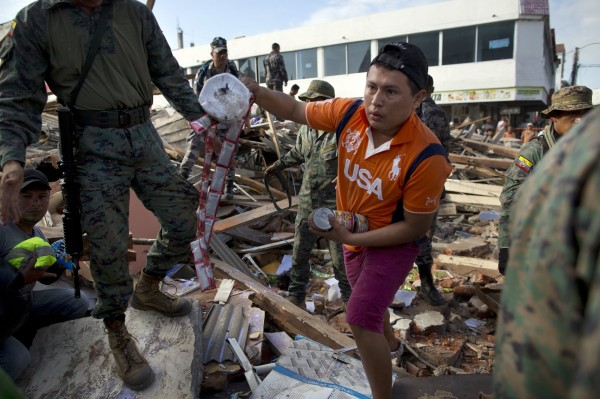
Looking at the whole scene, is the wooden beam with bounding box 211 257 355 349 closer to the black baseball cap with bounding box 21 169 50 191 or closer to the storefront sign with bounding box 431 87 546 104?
the black baseball cap with bounding box 21 169 50 191

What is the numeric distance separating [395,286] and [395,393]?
32.2 inches

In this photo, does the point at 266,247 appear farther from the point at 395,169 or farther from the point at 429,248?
the point at 395,169

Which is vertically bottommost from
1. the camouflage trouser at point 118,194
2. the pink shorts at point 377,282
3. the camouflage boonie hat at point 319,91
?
the pink shorts at point 377,282

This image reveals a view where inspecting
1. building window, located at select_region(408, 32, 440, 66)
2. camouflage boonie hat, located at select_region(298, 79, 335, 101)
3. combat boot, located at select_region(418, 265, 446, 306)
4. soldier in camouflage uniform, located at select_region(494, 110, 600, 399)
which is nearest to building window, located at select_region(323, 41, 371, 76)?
building window, located at select_region(408, 32, 440, 66)

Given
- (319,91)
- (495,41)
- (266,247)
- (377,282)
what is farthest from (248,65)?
(377,282)

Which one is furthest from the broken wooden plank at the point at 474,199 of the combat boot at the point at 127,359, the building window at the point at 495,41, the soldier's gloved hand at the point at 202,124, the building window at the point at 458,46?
the building window at the point at 458,46

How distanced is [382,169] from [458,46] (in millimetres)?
25592

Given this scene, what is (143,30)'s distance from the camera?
2.82m

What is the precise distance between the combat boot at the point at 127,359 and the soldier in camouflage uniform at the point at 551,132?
2629 millimetres

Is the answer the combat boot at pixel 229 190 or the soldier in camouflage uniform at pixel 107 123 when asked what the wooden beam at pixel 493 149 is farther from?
the soldier in camouflage uniform at pixel 107 123

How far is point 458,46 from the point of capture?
24.8 m

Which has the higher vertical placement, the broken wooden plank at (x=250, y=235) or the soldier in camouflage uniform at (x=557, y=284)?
the soldier in camouflage uniform at (x=557, y=284)

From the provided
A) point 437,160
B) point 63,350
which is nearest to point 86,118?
point 63,350

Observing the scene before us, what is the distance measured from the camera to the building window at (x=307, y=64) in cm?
3032
